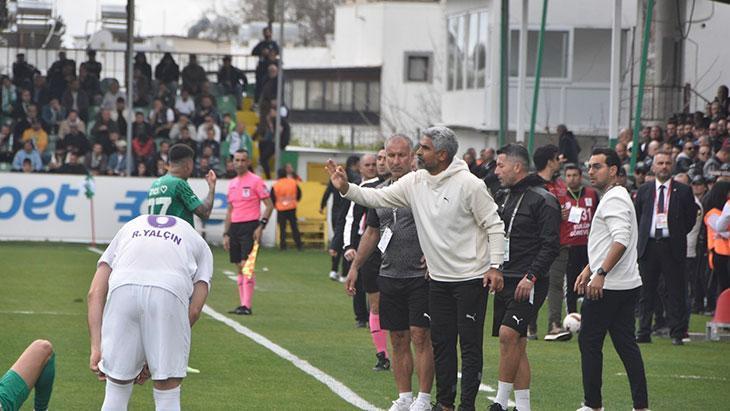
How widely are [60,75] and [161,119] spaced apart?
3.46 metres

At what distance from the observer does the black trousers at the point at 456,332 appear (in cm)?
1044

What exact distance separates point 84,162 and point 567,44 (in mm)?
14369

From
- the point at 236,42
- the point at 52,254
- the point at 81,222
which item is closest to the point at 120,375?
the point at 52,254

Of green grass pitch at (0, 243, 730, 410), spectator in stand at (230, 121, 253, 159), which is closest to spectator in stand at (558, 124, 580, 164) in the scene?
green grass pitch at (0, 243, 730, 410)

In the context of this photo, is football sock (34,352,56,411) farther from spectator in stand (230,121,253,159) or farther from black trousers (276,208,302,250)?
spectator in stand (230,121,253,159)

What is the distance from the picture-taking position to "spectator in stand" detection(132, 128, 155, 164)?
3444cm

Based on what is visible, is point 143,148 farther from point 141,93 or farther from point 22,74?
point 22,74

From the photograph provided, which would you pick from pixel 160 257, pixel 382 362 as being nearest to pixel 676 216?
→ pixel 382 362

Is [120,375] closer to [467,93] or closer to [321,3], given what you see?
[467,93]

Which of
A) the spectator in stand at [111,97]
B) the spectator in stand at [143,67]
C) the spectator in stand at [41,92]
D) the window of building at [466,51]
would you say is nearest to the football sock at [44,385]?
the spectator in stand at [41,92]

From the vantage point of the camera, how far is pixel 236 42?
265 feet

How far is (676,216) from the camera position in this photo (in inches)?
639

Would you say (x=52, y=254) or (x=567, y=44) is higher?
(x=567, y=44)

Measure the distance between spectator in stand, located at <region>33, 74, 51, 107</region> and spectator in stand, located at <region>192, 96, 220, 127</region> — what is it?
3.84 m
